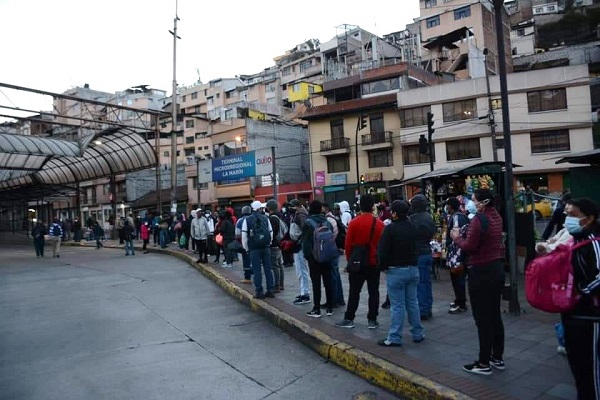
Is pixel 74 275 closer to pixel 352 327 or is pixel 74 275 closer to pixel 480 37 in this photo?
pixel 352 327

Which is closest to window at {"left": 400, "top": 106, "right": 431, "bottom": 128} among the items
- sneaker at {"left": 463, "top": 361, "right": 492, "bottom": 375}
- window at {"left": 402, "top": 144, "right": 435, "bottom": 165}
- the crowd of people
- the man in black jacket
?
window at {"left": 402, "top": 144, "right": 435, "bottom": 165}

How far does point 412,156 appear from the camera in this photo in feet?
124

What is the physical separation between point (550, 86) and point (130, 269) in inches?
1244

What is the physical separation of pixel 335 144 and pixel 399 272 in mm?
36080

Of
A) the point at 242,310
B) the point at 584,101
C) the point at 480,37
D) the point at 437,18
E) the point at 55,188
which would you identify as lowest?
the point at 242,310

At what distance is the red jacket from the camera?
6051 millimetres

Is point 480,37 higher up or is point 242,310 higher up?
point 480,37

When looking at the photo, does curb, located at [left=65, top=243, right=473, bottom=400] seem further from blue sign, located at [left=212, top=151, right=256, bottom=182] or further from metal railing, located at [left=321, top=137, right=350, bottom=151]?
metal railing, located at [left=321, top=137, right=350, bottom=151]

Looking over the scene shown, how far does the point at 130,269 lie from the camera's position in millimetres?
14852

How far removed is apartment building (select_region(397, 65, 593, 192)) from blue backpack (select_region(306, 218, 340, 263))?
31.1 m

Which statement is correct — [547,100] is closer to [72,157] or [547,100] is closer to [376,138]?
[376,138]

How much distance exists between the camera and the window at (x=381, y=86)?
3903 cm

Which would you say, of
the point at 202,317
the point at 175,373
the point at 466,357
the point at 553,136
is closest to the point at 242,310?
the point at 202,317

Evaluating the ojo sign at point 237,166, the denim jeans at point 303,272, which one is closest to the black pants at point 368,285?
the denim jeans at point 303,272
